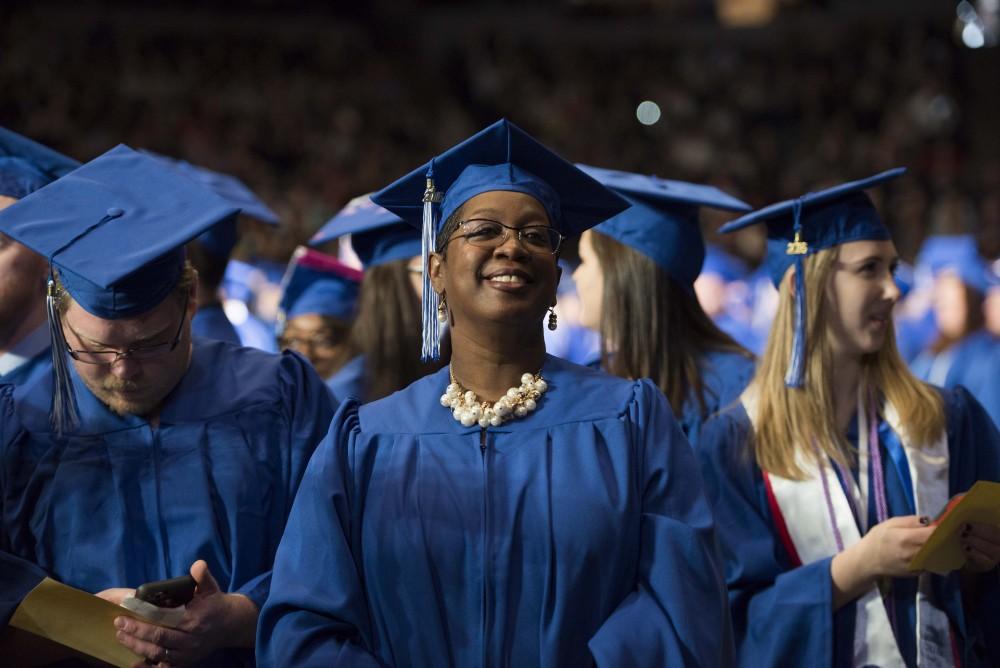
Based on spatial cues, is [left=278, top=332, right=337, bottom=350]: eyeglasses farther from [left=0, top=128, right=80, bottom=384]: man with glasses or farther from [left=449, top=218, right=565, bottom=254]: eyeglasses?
[left=449, top=218, right=565, bottom=254]: eyeglasses

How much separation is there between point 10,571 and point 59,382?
1.26 feet

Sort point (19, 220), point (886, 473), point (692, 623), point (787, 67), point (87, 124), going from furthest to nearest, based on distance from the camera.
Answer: point (787, 67), point (87, 124), point (886, 473), point (19, 220), point (692, 623)

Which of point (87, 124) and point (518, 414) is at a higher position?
point (87, 124)

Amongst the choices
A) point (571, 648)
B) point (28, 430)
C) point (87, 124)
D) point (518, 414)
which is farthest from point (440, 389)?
point (87, 124)

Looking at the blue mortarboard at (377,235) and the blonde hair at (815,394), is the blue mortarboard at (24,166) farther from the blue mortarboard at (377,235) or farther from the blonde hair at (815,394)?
the blonde hair at (815,394)

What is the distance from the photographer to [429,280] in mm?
2359

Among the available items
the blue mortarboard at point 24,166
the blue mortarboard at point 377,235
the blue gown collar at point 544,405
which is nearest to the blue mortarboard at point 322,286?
the blue mortarboard at point 377,235

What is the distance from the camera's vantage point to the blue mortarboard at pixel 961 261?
243 inches

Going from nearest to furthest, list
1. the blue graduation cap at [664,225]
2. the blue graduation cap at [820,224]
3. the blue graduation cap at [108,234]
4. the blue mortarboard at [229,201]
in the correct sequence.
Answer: the blue graduation cap at [108,234] < the blue graduation cap at [820,224] < the blue graduation cap at [664,225] < the blue mortarboard at [229,201]

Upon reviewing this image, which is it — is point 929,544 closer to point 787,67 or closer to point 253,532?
point 253,532

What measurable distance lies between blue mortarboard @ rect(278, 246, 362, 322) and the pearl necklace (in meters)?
2.22

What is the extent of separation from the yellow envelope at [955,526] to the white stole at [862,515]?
0.16m

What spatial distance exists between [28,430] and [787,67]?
1262cm

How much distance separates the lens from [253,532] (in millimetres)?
2582
